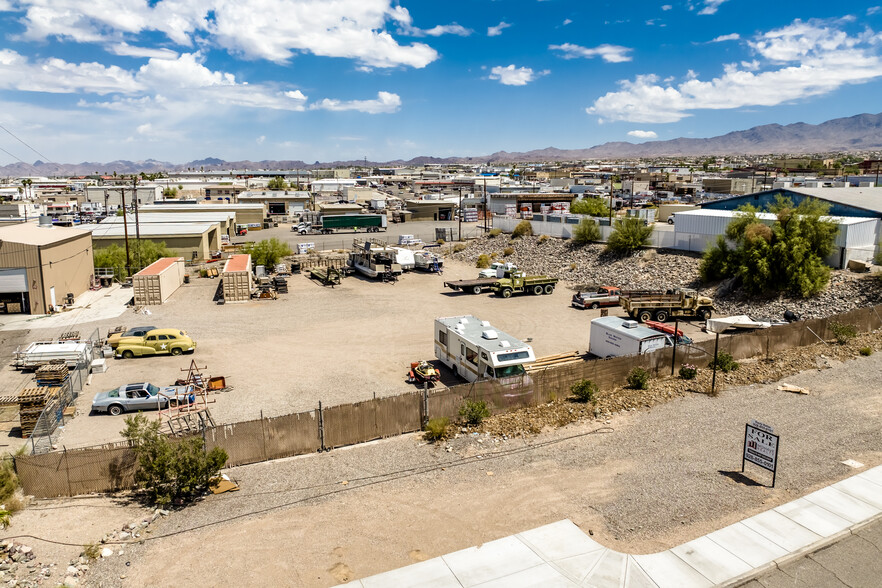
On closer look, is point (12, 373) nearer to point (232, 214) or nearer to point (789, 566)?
point (789, 566)

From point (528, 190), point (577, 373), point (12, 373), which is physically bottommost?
point (12, 373)

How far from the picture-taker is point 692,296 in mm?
32500

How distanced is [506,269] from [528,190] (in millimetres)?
57544

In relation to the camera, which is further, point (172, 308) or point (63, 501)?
point (172, 308)

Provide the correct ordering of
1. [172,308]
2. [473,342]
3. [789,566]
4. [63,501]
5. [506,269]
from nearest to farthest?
[789,566] < [63,501] < [473,342] < [172,308] < [506,269]

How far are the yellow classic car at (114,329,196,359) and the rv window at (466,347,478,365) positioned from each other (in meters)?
13.6

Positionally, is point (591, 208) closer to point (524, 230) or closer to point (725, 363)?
point (524, 230)

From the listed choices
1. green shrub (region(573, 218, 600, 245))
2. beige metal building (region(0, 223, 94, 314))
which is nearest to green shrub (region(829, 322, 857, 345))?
green shrub (region(573, 218, 600, 245))

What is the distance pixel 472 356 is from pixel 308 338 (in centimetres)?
1132

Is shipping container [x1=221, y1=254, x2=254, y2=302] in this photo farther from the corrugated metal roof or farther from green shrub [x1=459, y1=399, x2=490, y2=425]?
green shrub [x1=459, y1=399, x2=490, y2=425]

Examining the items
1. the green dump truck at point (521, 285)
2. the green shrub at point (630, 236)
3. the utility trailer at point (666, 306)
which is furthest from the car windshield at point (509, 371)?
the green shrub at point (630, 236)

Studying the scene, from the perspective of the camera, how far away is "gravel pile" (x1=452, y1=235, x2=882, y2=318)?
30.8m

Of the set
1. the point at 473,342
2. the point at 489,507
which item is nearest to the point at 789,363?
the point at 473,342

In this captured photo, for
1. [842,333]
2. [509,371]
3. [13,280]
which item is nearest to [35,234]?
[13,280]
